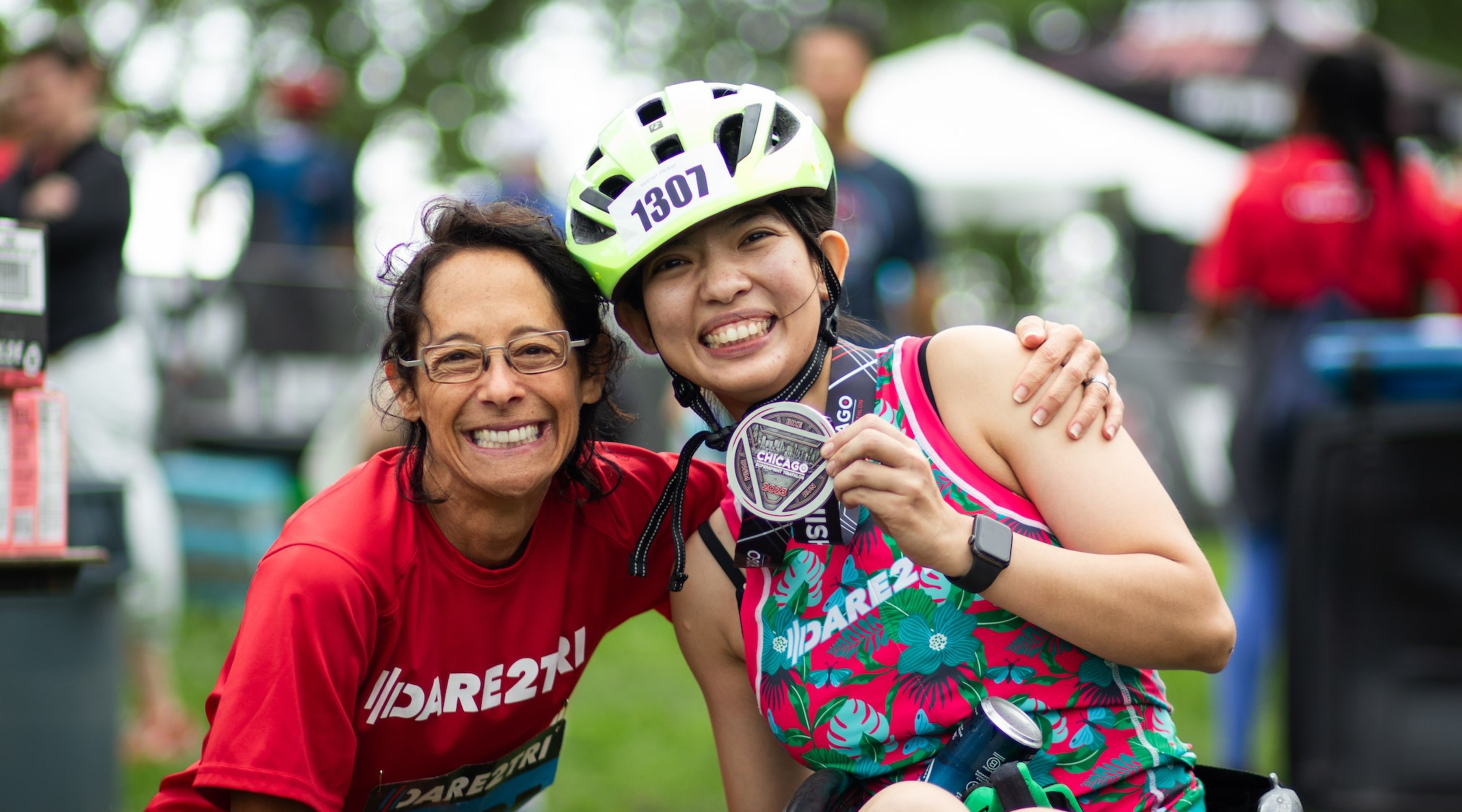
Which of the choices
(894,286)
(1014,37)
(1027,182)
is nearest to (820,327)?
(894,286)

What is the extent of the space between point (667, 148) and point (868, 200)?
313 cm

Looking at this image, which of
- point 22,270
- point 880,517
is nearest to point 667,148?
point 880,517

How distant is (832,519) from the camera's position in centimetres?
243

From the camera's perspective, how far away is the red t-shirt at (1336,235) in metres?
5.12

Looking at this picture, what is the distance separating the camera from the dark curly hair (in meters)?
2.70

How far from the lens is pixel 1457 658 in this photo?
4000 mm

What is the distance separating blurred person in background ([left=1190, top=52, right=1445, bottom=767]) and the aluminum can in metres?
3.08

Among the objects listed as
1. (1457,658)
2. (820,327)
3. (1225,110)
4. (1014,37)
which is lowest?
(1457,658)

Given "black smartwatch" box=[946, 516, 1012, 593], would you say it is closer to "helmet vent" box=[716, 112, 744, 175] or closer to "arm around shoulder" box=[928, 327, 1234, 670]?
"arm around shoulder" box=[928, 327, 1234, 670]

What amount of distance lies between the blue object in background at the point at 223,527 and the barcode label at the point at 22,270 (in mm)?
5551

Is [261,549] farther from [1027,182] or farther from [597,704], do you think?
[1027,182]

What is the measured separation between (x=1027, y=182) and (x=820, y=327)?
11.0 meters

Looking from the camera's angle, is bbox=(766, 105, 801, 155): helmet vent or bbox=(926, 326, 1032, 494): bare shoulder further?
bbox=(766, 105, 801, 155): helmet vent

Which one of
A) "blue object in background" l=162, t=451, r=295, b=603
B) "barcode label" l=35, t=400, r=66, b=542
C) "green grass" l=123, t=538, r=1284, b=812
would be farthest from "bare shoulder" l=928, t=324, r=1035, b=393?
"blue object in background" l=162, t=451, r=295, b=603
